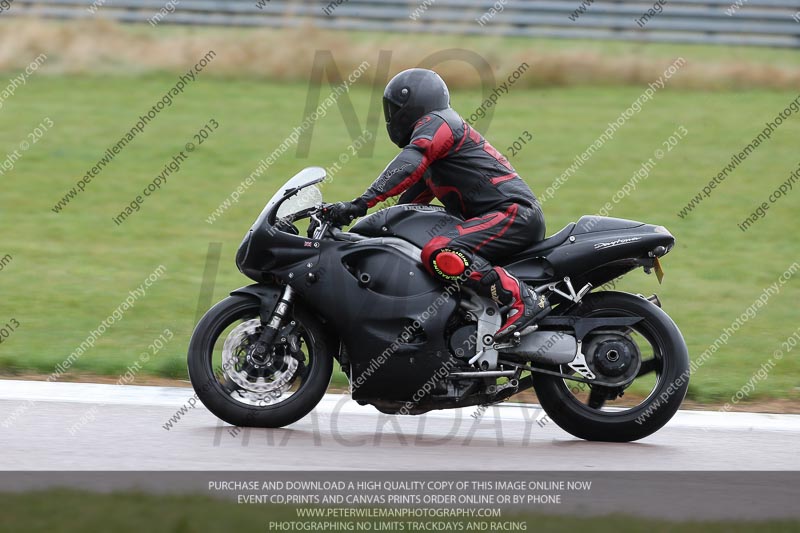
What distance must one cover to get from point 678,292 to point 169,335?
4.34 meters

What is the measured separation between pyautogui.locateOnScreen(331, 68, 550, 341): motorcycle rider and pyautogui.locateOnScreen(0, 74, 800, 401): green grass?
2.22 m

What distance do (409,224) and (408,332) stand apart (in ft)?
1.94

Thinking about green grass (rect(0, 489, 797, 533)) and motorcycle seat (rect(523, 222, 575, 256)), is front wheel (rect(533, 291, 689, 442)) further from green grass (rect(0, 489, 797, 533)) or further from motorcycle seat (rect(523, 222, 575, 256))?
green grass (rect(0, 489, 797, 533))

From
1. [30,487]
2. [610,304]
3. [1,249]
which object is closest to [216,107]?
[1,249]

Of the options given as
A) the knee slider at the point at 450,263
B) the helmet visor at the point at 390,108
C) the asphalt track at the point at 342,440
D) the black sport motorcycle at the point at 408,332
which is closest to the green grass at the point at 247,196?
the asphalt track at the point at 342,440

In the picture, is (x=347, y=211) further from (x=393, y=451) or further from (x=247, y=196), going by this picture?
(x=247, y=196)

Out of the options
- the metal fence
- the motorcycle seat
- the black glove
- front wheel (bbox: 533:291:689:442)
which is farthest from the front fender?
the metal fence

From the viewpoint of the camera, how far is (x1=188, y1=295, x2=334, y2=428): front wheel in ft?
21.4

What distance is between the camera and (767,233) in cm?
1227

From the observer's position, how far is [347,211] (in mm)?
6484

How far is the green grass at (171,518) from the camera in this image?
15.4 feet

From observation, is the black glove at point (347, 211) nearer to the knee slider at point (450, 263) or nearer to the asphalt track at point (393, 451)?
the knee slider at point (450, 263)

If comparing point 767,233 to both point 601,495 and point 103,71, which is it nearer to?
point 601,495

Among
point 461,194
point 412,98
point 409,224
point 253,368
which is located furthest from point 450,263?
point 253,368
